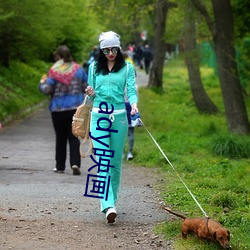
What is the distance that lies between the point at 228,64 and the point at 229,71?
16 cm

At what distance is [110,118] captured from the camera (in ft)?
24.4

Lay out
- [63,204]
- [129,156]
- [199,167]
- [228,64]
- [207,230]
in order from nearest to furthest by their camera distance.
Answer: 1. [207,230]
2. [63,204]
3. [199,167]
4. [129,156]
5. [228,64]

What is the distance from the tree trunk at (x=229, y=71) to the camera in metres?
16.1

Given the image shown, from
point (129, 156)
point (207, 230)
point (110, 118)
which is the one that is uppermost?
point (110, 118)

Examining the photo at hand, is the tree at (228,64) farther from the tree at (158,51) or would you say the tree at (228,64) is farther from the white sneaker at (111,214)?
the tree at (158,51)

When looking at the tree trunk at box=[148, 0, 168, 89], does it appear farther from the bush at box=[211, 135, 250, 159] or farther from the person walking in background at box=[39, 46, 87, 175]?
the person walking in background at box=[39, 46, 87, 175]

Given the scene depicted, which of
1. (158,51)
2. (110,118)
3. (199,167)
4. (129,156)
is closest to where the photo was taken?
(110,118)

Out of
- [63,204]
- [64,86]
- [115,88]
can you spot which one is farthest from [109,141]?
[64,86]

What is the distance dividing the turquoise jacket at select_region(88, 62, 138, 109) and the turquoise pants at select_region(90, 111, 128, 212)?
13 cm

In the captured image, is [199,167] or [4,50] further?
[4,50]

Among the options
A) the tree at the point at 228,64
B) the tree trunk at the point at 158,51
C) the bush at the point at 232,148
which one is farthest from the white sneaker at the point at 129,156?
the tree trunk at the point at 158,51

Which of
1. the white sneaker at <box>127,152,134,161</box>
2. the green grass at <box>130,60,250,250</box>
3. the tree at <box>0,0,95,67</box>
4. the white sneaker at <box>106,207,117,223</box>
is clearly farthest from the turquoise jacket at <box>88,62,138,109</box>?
the tree at <box>0,0,95,67</box>

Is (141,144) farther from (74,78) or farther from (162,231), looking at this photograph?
(162,231)

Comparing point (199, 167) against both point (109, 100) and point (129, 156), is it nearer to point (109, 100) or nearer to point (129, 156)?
point (129, 156)
